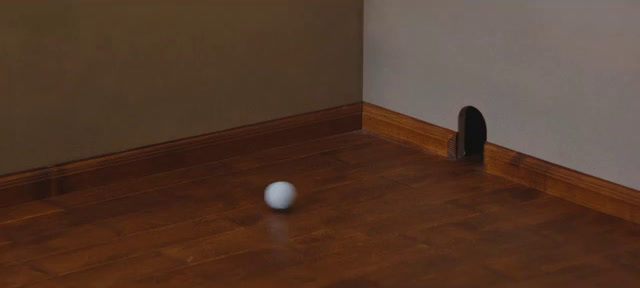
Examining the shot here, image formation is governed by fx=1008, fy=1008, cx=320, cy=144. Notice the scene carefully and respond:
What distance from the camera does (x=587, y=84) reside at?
306 centimetres

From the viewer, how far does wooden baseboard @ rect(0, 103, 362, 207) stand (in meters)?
3.27

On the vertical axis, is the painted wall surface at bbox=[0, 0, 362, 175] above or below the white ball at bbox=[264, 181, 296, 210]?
above

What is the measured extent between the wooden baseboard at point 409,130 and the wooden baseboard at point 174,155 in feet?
0.22

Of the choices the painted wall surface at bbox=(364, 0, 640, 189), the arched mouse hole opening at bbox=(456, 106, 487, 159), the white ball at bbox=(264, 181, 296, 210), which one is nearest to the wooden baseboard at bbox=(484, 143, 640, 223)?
the painted wall surface at bbox=(364, 0, 640, 189)

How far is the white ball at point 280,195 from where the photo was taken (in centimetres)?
313

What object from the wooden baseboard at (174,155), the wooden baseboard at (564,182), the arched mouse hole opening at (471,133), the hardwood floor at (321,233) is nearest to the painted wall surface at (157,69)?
the wooden baseboard at (174,155)

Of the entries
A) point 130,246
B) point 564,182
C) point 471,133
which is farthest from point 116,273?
point 471,133

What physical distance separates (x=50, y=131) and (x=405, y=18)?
1351 millimetres

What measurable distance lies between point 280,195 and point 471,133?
3.08ft

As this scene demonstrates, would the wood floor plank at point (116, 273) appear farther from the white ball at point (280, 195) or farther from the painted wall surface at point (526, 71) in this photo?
the painted wall surface at point (526, 71)

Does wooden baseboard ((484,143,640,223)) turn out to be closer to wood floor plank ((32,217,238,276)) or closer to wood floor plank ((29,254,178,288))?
wood floor plank ((32,217,238,276))

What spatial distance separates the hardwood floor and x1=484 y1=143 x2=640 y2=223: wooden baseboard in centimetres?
4

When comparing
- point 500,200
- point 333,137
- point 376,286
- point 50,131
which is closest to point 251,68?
point 333,137

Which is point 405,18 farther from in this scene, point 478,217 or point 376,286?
point 376,286
